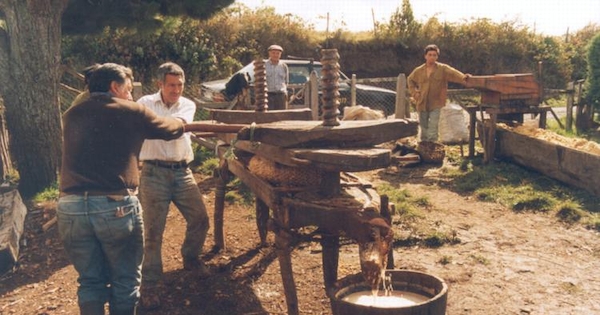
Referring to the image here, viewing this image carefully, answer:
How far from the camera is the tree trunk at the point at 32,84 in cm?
769

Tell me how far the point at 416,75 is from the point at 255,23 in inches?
499

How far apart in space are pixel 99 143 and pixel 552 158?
6.58m

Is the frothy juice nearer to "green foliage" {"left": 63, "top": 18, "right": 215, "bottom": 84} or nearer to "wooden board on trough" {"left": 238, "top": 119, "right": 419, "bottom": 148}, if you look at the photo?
"wooden board on trough" {"left": 238, "top": 119, "right": 419, "bottom": 148}

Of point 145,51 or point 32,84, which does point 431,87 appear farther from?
point 145,51

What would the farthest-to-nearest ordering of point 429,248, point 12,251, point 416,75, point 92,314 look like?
point 416,75 → point 429,248 → point 12,251 → point 92,314

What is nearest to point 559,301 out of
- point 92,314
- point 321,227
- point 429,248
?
point 429,248

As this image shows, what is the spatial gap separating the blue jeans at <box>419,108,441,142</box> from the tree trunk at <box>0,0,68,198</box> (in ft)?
18.9

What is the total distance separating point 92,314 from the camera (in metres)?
3.56

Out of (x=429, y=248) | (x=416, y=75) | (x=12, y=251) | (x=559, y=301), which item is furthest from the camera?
(x=416, y=75)

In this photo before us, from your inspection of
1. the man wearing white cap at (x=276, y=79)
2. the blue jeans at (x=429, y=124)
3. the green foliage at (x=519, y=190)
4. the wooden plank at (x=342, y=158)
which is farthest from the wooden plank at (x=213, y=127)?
the blue jeans at (x=429, y=124)

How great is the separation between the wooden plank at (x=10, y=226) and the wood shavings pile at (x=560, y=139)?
690 cm

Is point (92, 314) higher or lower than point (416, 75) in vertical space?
lower

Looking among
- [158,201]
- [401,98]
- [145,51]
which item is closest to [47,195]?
[158,201]

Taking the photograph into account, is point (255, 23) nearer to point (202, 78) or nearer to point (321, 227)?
point (202, 78)
